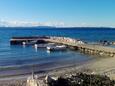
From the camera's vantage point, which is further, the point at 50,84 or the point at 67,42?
the point at 67,42

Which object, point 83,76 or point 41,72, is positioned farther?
point 41,72

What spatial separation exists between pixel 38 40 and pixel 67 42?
14.7 meters

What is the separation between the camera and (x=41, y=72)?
40875mm

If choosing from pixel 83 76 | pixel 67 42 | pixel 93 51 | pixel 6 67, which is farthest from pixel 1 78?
pixel 67 42

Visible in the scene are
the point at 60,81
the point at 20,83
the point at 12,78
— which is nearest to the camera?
the point at 60,81

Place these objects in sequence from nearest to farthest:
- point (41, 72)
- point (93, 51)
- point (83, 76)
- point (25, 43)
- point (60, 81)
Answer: point (60, 81) < point (83, 76) < point (41, 72) < point (93, 51) < point (25, 43)

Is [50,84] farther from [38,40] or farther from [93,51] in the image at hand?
[38,40]

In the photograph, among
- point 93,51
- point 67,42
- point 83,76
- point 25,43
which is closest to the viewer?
point 83,76

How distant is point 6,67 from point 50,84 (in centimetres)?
2303

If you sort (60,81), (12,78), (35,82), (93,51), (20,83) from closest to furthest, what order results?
(35,82) < (60,81) < (20,83) < (12,78) < (93,51)

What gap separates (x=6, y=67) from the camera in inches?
Result: 1815

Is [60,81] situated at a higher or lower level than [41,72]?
higher

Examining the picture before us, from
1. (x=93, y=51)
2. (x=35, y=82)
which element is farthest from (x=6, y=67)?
(x=93, y=51)

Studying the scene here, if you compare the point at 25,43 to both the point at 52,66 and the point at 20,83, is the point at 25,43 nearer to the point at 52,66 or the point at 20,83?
the point at 52,66
